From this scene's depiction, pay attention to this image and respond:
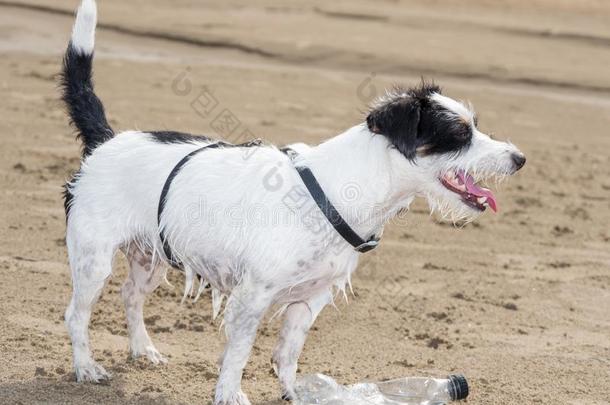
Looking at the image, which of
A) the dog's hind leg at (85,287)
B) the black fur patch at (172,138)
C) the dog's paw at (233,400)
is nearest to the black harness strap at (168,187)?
the black fur patch at (172,138)

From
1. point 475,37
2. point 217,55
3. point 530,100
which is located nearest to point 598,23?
point 475,37

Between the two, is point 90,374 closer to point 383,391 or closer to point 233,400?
point 233,400

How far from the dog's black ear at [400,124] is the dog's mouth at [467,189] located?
0.23 metres

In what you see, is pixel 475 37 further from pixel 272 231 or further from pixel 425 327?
pixel 272 231

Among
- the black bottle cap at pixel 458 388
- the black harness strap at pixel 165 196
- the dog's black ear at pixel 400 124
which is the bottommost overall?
the black bottle cap at pixel 458 388

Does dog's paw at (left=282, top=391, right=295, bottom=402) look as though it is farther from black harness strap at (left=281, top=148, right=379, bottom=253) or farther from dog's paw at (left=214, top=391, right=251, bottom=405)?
black harness strap at (left=281, top=148, right=379, bottom=253)

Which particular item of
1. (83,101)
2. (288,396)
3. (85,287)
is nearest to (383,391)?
(288,396)

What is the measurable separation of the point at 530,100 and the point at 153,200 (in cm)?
1005

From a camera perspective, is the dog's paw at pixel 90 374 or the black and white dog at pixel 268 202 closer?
the black and white dog at pixel 268 202

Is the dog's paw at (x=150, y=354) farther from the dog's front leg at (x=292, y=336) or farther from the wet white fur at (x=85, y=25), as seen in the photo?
the wet white fur at (x=85, y=25)

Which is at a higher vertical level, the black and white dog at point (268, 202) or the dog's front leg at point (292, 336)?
the black and white dog at point (268, 202)

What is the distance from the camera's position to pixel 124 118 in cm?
1081

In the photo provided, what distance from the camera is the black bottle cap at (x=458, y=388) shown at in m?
5.32

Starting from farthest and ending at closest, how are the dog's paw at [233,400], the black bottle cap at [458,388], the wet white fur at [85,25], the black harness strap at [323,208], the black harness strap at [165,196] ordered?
the wet white fur at [85,25]
the black bottle cap at [458,388]
the black harness strap at [165,196]
the dog's paw at [233,400]
the black harness strap at [323,208]
